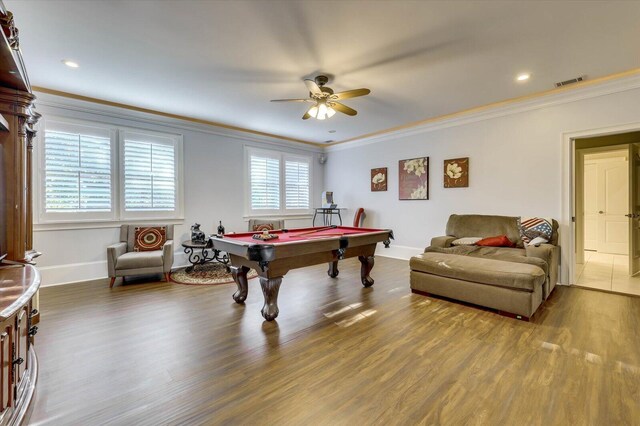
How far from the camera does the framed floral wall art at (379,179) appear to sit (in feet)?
20.9

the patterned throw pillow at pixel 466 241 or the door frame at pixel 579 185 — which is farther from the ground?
the door frame at pixel 579 185

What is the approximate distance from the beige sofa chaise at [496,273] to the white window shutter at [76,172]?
486cm

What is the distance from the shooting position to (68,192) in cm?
428

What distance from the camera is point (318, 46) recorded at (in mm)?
2867

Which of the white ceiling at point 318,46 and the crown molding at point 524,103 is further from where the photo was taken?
the crown molding at point 524,103

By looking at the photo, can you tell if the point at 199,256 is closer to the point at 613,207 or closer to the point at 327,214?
the point at 327,214

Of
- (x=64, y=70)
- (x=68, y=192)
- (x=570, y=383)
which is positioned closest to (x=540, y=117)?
(x=570, y=383)

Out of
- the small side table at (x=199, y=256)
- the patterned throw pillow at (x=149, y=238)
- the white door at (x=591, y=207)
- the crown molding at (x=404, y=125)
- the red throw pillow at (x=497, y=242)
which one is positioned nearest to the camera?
the crown molding at (x=404, y=125)

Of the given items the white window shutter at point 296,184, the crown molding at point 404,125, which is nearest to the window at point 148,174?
the crown molding at point 404,125

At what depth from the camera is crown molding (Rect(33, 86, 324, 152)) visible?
13.5 feet

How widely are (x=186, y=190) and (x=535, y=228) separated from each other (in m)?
5.69

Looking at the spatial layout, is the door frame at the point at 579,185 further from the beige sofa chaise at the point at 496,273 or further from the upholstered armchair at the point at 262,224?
the upholstered armchair at the point at 262,224

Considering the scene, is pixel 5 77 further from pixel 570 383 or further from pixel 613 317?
pixel 613 317

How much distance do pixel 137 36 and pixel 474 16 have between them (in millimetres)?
3022
